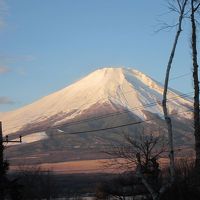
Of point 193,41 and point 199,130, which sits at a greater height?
point 193,41

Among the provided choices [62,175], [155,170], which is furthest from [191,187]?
[62,175]

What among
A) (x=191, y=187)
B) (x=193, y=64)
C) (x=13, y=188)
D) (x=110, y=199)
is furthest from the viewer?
(x=110, y=199)

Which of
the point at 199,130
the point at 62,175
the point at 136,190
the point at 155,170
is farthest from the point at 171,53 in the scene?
the point at 62,175

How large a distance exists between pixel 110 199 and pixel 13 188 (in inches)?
557

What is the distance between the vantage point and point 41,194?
8675 cm

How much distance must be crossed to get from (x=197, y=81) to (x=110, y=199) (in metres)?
25.4

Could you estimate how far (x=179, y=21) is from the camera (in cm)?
2812

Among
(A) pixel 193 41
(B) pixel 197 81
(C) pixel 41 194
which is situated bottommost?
(C) pixel 41 194

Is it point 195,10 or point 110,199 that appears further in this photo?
point 110,199

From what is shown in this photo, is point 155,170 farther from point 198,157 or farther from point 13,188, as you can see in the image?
point 13,188

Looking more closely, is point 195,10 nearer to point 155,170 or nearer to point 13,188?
point 155,170

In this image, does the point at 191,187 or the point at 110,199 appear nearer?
the point at 191,187

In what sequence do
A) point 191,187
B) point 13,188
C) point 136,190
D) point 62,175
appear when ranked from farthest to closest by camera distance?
point 62,175 → point 136,190 → point 13,188 → point 191,187

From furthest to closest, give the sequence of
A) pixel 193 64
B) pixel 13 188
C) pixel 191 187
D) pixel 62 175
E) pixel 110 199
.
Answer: pixel 62 175 < pixel 110 199 < pixel 13 188 < pixel 193 64 < pixel 191 187
